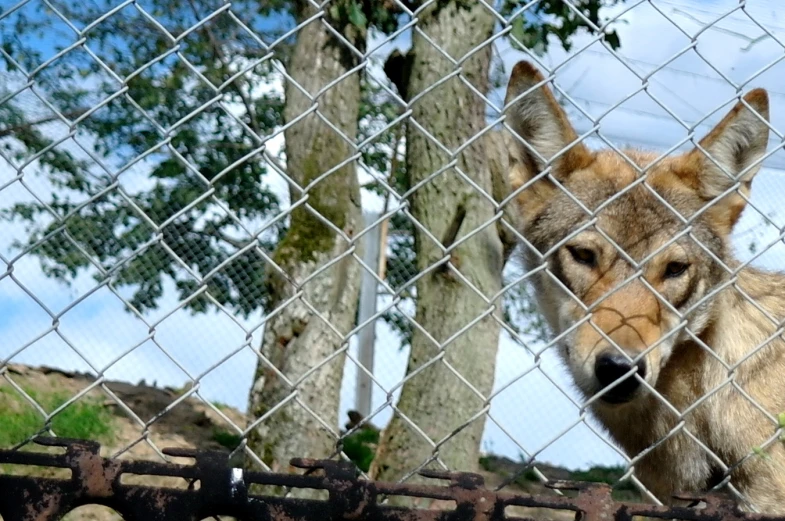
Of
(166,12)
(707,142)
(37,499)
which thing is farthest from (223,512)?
A: (166,12)

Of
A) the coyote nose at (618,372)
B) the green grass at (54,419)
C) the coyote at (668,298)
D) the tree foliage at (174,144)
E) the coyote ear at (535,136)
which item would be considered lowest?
the coyote nose at (618,372)

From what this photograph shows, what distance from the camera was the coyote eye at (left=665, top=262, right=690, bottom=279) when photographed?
137 inches

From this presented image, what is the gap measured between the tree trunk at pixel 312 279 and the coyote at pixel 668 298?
1.43 meters

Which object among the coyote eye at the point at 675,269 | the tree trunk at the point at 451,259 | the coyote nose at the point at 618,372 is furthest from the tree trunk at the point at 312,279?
the coyote nose at the point at 618,372

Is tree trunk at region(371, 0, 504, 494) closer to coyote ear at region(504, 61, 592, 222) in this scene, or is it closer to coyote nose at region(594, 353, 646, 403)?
coyote ear at region(504, 61, 592, 222)

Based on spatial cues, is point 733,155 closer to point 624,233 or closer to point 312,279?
point 624,233

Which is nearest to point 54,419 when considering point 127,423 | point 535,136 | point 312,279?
point 127,423

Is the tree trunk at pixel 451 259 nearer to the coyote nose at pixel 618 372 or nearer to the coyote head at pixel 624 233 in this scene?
the coyote head at pixel 624 233

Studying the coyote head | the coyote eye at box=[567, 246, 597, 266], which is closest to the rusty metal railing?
the coyote head

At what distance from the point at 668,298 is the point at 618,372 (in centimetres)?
53

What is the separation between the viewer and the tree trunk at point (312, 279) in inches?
193

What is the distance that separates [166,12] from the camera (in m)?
7.91

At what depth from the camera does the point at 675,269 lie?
351 cm

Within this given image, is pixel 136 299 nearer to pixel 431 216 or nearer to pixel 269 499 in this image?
pixel 431 216
